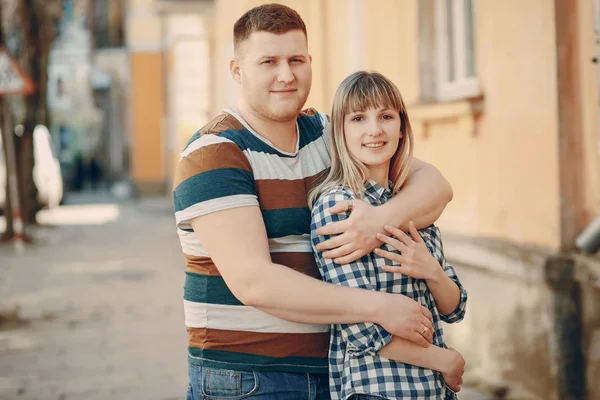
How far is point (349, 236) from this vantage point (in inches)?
94.9

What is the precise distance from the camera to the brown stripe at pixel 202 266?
2484 mm

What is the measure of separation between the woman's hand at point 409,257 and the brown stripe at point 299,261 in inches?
7.7

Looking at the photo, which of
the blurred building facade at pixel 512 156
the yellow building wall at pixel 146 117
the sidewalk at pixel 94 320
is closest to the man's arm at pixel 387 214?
the blurred building facade at pixel 512 156

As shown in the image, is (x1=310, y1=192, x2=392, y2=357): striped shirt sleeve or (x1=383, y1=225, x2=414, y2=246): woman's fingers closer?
(x1=310, y1=192, x2=392, y2=357): striped shirt sleeve

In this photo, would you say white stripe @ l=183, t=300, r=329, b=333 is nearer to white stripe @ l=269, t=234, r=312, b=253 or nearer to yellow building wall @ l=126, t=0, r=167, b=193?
white stripe @ l=269, t=234, r=312, b=253

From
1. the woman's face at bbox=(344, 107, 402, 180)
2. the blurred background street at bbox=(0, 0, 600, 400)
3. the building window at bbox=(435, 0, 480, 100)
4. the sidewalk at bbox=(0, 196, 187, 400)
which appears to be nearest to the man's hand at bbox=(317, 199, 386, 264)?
the woman's face at bbox=(344, 107, 402, 180)

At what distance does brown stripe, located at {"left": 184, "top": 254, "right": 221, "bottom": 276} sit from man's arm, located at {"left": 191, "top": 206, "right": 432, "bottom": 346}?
0.39 feet

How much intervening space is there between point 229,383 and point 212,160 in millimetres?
642

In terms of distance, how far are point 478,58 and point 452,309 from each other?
3651mm

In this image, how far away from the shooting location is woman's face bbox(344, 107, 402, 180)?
102 inches

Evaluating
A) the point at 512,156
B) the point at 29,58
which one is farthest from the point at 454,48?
the point at 29,58

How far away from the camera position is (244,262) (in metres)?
2.31

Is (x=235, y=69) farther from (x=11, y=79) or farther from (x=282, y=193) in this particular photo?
(x=11, y=79)

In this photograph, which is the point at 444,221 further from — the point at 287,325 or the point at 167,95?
the point at 167,95
